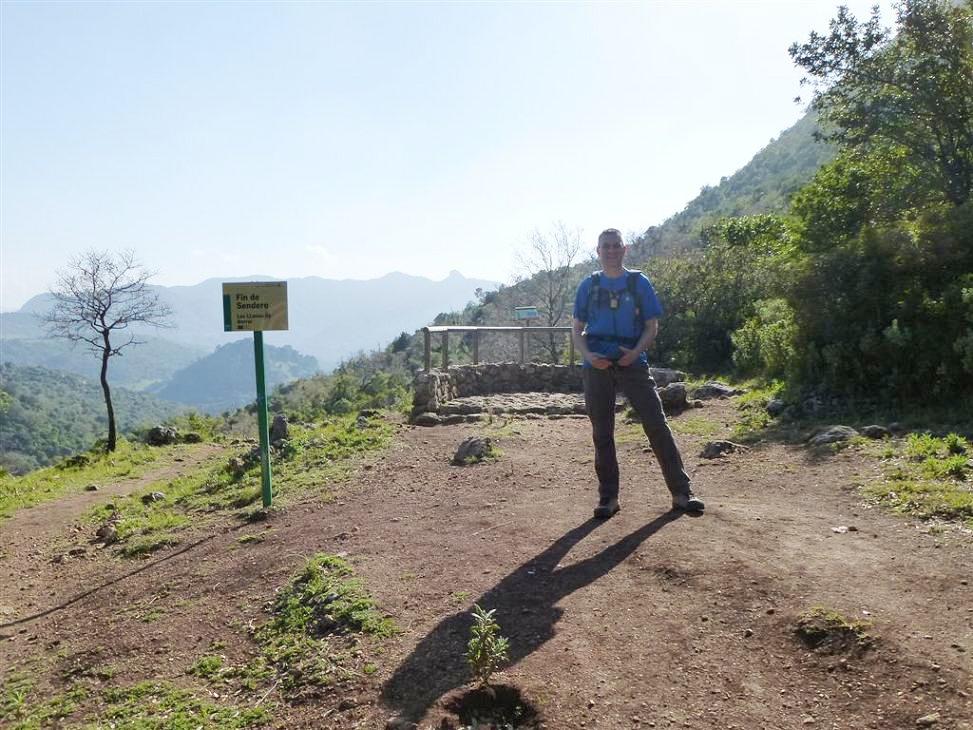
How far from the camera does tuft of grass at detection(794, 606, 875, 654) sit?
3.07m

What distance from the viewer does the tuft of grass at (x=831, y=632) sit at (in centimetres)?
307

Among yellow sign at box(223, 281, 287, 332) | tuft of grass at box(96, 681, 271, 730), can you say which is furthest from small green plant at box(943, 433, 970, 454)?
yellow sign at box(223, 281, 287, 332)

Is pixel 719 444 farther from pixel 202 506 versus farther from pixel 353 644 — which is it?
pixel 202 506

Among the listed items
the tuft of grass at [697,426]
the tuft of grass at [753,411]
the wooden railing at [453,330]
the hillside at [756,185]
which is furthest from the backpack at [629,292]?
the hillside at [756,185]

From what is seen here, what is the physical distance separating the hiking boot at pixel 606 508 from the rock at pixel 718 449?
2.64 m

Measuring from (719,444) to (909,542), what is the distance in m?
3.17

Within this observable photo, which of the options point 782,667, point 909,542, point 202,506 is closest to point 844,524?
point 909,542

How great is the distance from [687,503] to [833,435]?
3192 millimetres

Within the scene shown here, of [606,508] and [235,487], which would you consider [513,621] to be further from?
[235,487]

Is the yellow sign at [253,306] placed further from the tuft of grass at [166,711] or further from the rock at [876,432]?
the rock at [876,432]

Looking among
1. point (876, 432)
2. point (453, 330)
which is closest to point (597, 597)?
point (876, 432)

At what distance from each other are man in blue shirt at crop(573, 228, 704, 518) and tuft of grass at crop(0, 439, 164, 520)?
9.42 metres

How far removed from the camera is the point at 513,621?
145 inches

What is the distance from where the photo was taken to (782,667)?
10.0 feet
